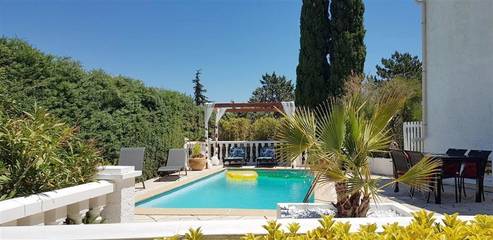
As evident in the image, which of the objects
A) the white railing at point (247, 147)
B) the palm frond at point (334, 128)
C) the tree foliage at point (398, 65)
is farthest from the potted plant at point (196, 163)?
the tree foliage at point (398, 65)

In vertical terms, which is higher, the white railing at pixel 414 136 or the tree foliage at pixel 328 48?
the tree foliage at pixel 328 48

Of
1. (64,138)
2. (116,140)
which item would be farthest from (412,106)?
(64,138)

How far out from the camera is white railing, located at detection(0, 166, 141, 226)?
296cm

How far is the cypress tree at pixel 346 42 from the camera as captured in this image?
20.1 metres

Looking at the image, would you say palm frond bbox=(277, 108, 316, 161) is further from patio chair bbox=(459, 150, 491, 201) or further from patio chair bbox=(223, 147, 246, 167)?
patio chair bbox=(223, 147, 246, 167)

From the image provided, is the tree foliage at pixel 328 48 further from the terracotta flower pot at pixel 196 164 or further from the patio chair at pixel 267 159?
the terracotta flower pot at pixel 196 164

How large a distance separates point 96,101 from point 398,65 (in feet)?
127

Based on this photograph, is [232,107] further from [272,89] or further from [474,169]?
[272,89]

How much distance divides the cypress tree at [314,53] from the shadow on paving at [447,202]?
10222mm

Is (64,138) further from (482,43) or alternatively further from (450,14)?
(450,14)

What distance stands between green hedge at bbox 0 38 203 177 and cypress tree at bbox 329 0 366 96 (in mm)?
8070

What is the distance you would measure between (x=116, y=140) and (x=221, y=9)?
830 cm

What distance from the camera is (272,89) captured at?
61.7m

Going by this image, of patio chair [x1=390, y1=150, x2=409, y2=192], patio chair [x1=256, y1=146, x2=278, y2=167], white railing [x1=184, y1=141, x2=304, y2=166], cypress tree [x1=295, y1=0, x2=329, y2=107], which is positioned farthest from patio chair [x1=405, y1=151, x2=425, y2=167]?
white railing [x1=184, y1=141, x2=304, y2=166]
